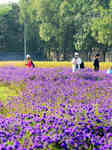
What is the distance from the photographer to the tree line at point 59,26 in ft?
140

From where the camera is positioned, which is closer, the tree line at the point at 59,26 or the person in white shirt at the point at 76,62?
the person in white shirt at the point at 76,62

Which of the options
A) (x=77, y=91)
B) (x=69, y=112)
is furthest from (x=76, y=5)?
(x=69, y=112)

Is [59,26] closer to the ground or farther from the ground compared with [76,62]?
farther from the ground

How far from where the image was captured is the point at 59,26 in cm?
5006

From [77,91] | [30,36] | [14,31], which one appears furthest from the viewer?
[14,31]

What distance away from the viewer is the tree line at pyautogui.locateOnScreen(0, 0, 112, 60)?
42531 mm

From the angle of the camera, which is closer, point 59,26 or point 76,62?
point 76,62

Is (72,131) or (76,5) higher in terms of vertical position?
(76,5)

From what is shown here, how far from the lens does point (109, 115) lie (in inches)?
150

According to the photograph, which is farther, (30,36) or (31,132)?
(30,36)

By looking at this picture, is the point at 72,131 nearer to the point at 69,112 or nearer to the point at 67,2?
the point at 69,112

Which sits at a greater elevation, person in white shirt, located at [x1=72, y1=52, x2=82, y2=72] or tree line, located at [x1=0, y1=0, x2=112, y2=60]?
tree line, located at [x1=0, y1=0, x2=112, y2=60]

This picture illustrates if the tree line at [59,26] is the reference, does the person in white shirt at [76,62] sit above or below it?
below

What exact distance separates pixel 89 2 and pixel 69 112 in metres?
46.2
